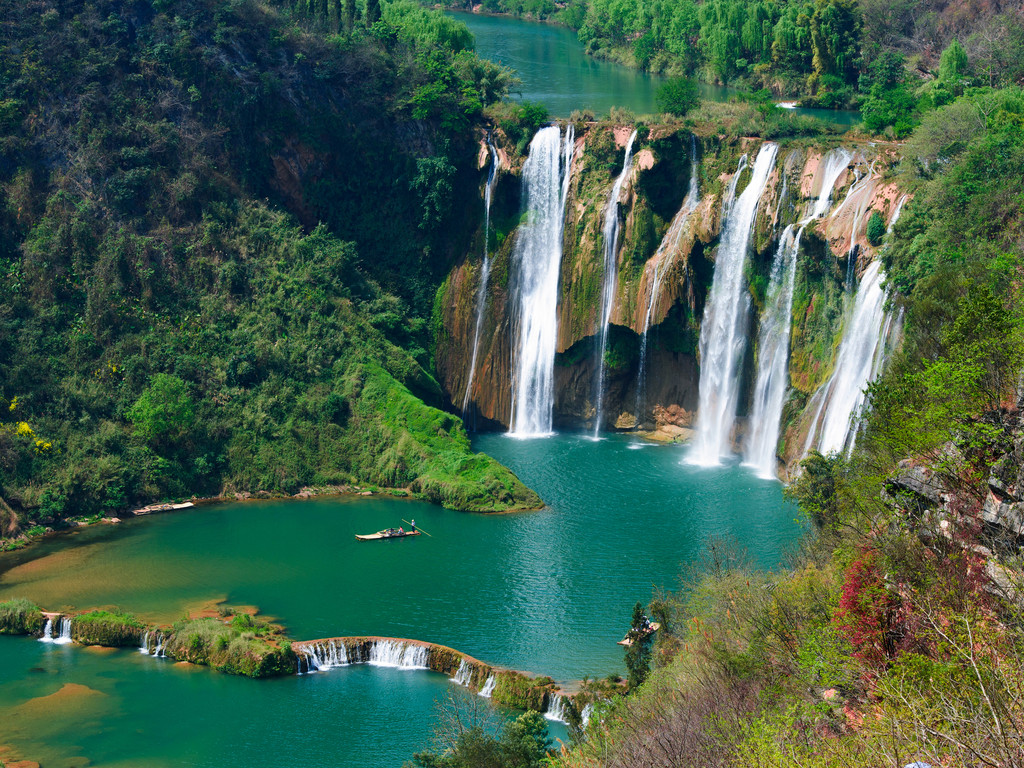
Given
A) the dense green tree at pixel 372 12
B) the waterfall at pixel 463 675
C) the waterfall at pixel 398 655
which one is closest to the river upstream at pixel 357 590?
the waterfall at pixel 463 675

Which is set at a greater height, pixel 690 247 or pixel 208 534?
pixel 690 247

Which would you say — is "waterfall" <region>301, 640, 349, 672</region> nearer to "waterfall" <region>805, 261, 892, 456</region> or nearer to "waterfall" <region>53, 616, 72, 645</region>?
"waterfall" <region>53, 616, 72, 645</region>

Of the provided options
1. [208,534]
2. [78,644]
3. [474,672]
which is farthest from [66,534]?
[474,672]

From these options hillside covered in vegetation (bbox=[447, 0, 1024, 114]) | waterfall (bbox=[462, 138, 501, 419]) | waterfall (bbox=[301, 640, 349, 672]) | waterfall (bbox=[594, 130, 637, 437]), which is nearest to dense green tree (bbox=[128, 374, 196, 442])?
waterfall (bbox=[462, 138, 501, 419])

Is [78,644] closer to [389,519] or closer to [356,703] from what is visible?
[356,703]

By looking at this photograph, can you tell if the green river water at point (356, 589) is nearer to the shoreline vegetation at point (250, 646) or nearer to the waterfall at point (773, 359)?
the shoreline vegetation at point (250, 646)

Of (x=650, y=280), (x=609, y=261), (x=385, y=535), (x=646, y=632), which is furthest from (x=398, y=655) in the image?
(x=609, y=261)

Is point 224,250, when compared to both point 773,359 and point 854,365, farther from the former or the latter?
point 854,365
